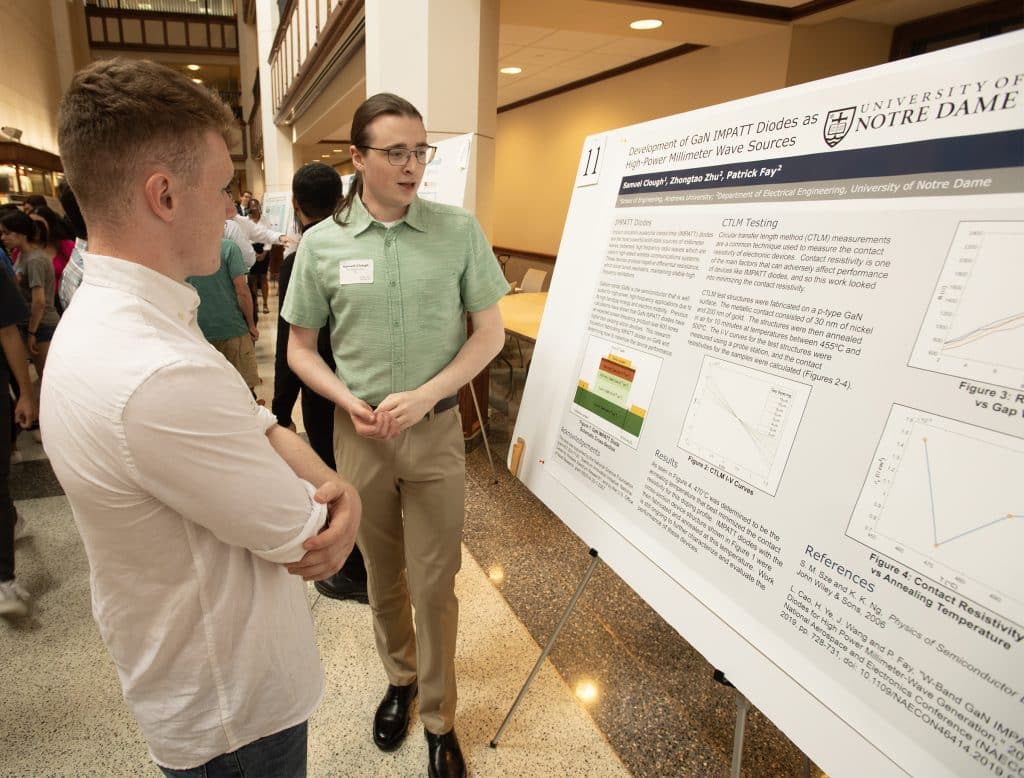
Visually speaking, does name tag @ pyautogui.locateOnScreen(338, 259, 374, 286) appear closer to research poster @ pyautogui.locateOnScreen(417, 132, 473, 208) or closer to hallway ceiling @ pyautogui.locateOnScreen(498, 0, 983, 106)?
research poster @ pyautogui.locateOnScreen(417, 132, 473, 208)

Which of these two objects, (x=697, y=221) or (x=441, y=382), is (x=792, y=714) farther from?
(x=441, y=382)

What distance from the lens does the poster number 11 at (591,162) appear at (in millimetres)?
1376

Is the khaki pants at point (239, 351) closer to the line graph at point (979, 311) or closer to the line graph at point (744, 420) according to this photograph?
the line graph at point (744, 420)

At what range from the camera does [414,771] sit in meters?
1.58

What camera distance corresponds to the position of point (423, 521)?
145cm

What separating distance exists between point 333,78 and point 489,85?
3.08m

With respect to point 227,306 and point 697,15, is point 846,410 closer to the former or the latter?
point 227,306

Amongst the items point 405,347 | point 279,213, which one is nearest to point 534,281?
point 279,213

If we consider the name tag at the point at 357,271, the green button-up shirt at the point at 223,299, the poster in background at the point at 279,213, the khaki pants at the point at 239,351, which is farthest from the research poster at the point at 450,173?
the poster in background at the point at 279,213

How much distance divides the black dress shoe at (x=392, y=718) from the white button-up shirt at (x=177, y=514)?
87 cm

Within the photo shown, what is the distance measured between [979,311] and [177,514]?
1022mm

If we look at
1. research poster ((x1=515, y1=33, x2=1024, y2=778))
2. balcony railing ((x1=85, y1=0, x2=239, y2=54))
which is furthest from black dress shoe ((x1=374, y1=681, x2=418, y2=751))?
balcony railing ((x1=85, y1=0, x2=239, y2=54))

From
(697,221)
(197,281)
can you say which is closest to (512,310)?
(197,281)

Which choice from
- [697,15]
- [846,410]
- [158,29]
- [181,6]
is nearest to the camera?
[846,410]
